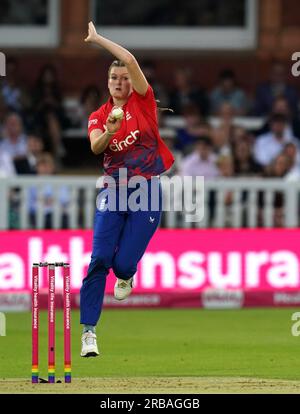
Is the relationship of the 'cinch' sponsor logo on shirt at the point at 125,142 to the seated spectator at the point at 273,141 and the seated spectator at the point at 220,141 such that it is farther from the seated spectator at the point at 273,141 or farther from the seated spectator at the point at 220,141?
the seated spectator at the point at 273,141

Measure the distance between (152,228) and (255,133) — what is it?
9.10 m

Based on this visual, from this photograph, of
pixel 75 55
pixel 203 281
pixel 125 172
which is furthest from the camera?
pixel 75 55

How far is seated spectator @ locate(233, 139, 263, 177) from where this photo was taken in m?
19.2

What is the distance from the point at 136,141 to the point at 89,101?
9.36 metres

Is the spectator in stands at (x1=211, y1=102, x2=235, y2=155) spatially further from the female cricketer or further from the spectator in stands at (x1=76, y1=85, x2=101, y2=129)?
the female cricketer

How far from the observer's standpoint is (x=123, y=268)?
1178cm

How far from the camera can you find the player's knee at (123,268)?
11.7 m

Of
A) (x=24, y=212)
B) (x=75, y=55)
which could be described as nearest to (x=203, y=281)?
(x=24, y=212)

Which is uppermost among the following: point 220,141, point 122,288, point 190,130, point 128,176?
point 190,130

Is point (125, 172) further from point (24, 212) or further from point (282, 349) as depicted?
point (24, 212)

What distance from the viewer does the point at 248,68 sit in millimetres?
23172

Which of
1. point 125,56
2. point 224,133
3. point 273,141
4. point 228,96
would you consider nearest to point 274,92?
Result: point 228,96

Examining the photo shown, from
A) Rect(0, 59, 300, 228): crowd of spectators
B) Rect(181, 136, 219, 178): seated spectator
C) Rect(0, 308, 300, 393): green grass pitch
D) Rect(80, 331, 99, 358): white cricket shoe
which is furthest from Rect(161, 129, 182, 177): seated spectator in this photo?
Rect(80, 331, 99, 358): white cricket shoe

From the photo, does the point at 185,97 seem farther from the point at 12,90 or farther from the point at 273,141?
the point at 12,90
